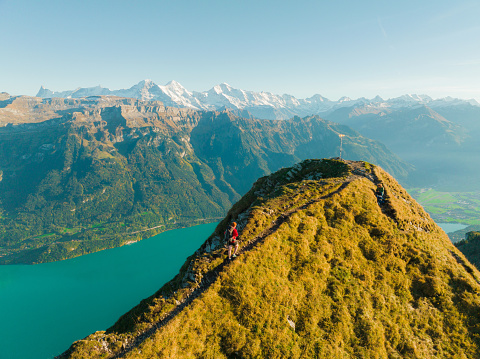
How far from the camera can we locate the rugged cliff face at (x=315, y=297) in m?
15.9

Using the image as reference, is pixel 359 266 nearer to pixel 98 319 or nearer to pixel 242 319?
pixel 242 319

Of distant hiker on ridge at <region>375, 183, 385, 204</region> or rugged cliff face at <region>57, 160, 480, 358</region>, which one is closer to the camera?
rugged cliff face at <region>57, 160, 480, 358</region>

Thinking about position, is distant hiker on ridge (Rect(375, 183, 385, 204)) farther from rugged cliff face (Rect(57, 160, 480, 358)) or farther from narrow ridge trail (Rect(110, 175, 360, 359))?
narrow ridge trail (Rect(110, 175, 360, 359))

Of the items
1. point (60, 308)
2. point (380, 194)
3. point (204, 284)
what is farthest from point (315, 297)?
point (60, 308)

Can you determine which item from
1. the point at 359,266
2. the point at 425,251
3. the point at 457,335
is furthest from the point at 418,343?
the point at 425,251

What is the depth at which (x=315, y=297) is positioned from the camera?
19.3 m

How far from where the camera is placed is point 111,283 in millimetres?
187750

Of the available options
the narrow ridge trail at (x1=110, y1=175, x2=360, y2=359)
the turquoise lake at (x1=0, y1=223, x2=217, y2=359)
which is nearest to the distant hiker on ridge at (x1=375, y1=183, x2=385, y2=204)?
the narrow ridge trail at (x1=110, y1=175, x2=360, y2=359)

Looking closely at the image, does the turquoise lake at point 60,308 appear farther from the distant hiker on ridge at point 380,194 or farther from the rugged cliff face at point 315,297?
the distant hiker on ridge at point 380,194

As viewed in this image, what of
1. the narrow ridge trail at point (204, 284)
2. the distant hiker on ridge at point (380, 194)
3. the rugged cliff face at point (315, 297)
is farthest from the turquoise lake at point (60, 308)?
the distant hiker on ridge at point (380, 194)

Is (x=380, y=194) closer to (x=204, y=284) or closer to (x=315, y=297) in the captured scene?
(x=315, y=297)

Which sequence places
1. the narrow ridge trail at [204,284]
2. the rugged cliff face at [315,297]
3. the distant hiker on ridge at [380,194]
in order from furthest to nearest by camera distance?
1. the distant hiker on ridge at [380,194]
2. the rugged cliff face at [315,297]
3. the narrow ridge trail at [204,284]

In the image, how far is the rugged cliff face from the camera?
15.9 meters

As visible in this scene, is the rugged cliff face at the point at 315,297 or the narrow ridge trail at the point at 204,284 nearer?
the narrow ridge trail at the point at 204,284
